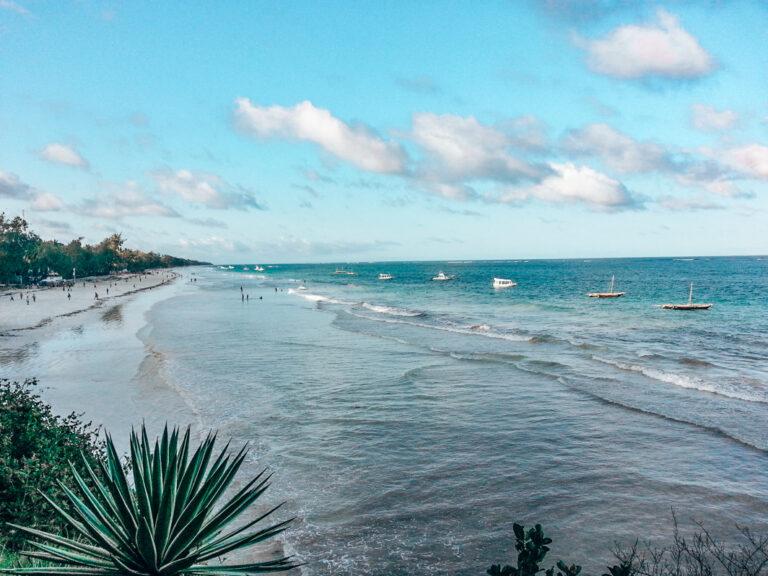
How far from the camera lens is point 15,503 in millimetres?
6742

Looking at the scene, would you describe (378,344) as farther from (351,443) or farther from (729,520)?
(729,520)

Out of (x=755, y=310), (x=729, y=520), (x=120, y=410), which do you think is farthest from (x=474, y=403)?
(x=755, y=310)

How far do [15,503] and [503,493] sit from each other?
893cm

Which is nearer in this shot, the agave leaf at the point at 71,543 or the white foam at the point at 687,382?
the agave leaf at the point at 71,543

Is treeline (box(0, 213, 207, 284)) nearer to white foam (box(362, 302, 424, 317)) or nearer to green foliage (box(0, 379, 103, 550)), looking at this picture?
white foam (box(362, 302, 424, 317))

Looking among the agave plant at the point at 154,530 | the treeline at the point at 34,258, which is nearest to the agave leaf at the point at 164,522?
the agave plant at the point at 154,530

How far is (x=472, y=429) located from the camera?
50.4ft

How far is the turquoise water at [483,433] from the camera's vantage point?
9.61m

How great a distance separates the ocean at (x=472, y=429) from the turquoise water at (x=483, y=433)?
0.19 feet

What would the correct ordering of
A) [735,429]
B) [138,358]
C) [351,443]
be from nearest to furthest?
[351,443] → [735,429] → [138,358]

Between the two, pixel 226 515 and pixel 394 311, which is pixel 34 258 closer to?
pixel 394 311

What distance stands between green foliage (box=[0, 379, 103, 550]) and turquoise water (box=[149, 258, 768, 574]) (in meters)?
4.05

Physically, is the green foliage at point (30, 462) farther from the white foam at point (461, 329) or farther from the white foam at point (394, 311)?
the white foam at point (394, 311)

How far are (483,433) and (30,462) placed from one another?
37.5 ft
